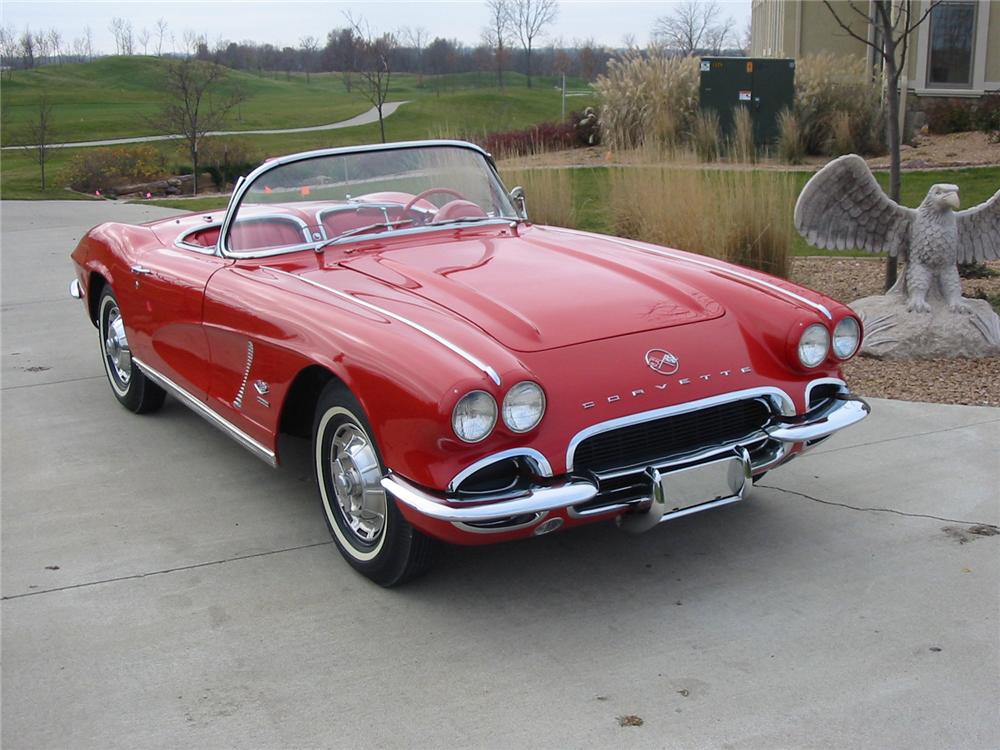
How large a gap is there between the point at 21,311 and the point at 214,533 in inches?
206

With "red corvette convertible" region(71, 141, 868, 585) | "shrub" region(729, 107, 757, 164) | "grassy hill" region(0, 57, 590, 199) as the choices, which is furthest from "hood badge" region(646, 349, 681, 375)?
"grassy hill" region(0, 57, 590, 199)

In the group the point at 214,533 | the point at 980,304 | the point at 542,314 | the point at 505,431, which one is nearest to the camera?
the point at 505,431

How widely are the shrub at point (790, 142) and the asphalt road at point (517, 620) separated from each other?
11845mm

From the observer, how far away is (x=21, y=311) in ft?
27.6

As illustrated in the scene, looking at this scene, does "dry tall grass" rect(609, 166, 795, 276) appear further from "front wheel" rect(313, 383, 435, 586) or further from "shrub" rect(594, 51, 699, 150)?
"shrub" rect(594, 51, 699, 150)

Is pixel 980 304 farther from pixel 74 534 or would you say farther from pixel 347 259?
pixel 74 534

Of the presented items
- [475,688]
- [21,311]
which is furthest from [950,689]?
[21,311]

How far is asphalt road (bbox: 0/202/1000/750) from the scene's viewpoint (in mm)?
2791

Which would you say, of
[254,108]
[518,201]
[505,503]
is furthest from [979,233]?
[254,108]

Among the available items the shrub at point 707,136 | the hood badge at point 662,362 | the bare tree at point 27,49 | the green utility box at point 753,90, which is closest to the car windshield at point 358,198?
the hood badge at point 662,362

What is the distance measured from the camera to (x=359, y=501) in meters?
3.57

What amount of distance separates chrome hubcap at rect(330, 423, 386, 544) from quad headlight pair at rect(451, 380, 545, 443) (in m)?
0.47

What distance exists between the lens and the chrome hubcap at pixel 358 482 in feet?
11.4

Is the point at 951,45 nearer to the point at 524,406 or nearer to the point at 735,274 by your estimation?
the point at 735,274
